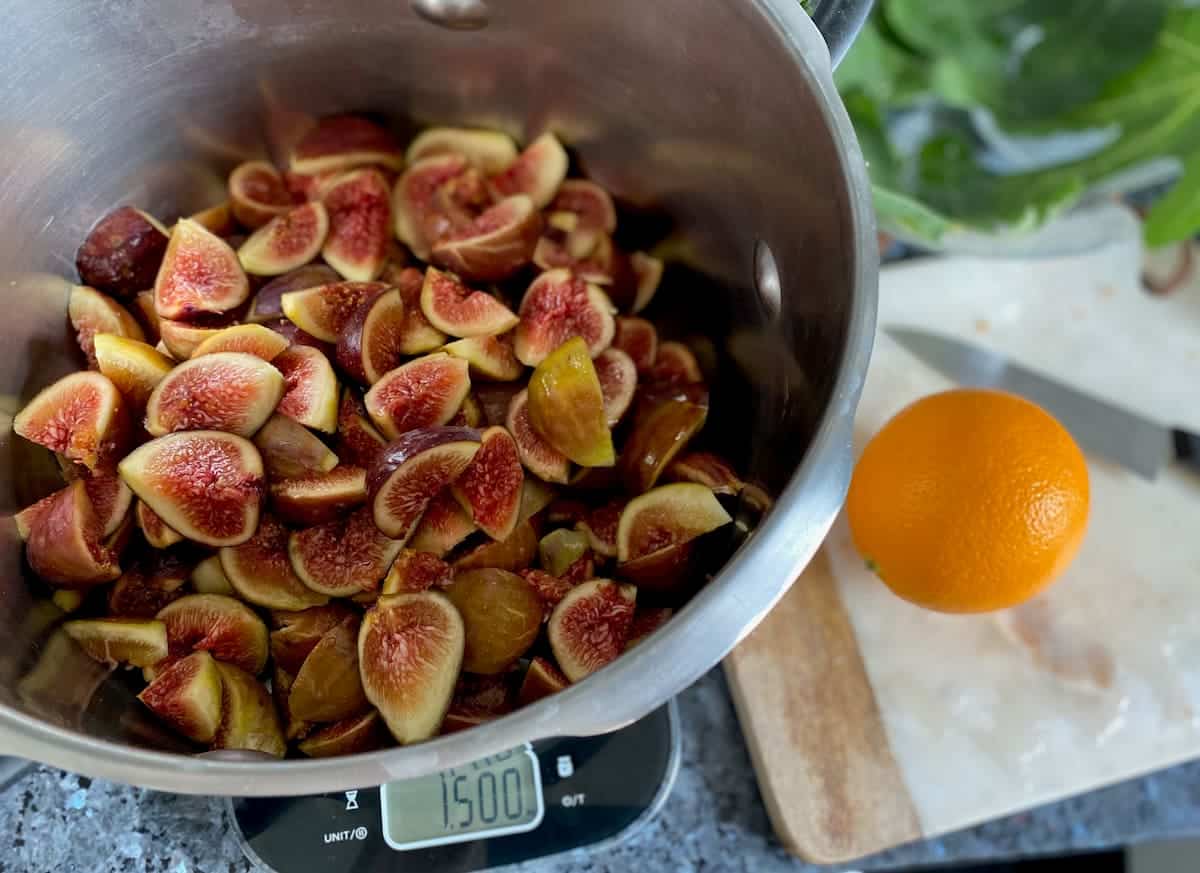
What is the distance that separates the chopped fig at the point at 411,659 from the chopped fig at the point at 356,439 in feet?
0.58

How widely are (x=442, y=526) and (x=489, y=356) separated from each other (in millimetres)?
208

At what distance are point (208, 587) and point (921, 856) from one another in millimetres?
893

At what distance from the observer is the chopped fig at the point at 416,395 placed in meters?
1.02

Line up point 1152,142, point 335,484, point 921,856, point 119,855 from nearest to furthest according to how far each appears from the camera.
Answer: point 119,855 → point 335,484 → point 921,856 → point 1152,142

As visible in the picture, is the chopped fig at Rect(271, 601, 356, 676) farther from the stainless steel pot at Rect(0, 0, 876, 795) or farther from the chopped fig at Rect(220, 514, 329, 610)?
the stainless steel pot at Rect(0, 0, 876, 795)

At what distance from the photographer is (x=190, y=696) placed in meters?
0.87

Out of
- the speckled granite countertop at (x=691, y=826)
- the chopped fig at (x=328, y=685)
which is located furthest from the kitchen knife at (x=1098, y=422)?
the chopped fig at (x=328, y=685)

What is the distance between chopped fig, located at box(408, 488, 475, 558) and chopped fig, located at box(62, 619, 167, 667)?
10.3 inches

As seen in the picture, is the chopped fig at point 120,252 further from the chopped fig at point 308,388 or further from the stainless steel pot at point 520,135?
the chopped fig at point 308,388

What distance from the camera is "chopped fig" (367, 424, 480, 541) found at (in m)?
0.93

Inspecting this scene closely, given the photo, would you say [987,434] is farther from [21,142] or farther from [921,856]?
[21,142]

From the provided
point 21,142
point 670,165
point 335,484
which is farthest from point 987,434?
point 21,142

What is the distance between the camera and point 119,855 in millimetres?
879

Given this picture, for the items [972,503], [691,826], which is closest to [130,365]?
[691,826]
